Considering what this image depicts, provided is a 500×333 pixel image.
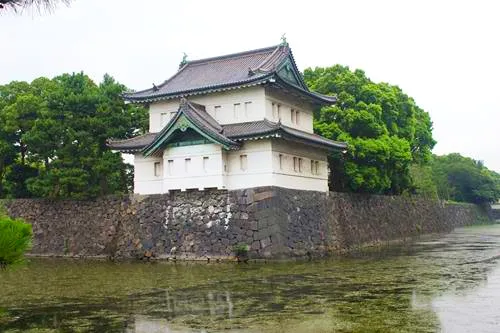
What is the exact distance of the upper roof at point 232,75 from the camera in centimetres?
2694

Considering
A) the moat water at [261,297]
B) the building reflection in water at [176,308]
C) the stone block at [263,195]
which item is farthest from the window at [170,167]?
the building reflection in water at [176,308]

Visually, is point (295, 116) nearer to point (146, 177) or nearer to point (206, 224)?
point (206, 224)

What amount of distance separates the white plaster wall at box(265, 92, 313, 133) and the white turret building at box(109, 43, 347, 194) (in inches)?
2.0

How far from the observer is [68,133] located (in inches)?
1208

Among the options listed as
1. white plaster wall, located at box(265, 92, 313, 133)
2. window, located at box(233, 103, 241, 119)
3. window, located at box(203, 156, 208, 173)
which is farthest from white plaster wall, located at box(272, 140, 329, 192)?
window, located at box(203, 156, 208, 173)

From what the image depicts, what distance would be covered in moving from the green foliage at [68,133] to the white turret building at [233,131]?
2.14m

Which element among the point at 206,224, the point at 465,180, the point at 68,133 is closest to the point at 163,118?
the point at 68,133

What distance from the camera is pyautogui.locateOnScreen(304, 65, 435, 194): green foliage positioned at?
3334 cm

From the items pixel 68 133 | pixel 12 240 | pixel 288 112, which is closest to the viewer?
pixel 12 240

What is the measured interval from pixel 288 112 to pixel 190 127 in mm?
5943

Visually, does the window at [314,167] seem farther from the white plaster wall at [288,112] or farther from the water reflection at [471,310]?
the water reflection at [471,310]

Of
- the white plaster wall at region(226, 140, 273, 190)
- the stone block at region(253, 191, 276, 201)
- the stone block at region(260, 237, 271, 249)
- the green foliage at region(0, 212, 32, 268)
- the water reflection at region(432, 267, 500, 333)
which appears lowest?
the water reflection at region(432, 267, 500, 333)

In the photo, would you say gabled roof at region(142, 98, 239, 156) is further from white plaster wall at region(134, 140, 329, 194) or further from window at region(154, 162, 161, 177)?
window at region(154, 162, 161, 177)

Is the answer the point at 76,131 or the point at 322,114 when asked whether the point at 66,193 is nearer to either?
the point at 76,131
